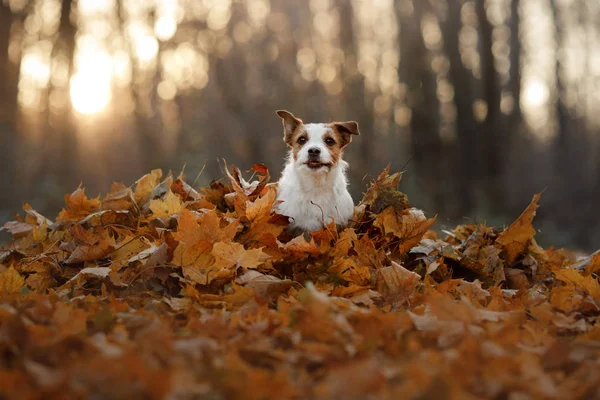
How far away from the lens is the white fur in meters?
4.79

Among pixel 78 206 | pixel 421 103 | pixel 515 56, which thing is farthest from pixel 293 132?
pixel 515 56

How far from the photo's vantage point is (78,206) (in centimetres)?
468

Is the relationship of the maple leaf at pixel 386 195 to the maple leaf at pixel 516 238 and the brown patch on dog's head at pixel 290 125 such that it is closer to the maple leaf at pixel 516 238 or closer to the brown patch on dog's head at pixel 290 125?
the maple leaf at pixel 516 238

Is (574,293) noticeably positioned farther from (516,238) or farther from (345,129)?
(345,129)

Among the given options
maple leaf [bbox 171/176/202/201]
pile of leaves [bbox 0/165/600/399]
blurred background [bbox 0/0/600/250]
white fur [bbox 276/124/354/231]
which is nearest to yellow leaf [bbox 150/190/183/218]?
pile of leaves [bbox 0/165/600/399]

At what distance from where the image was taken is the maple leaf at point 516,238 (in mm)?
4461

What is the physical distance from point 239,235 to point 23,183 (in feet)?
52.7

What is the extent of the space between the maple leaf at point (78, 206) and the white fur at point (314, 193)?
1.42 m

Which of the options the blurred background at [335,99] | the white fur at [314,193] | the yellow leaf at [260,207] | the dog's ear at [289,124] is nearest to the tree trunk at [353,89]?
the blurred background at [335,99]

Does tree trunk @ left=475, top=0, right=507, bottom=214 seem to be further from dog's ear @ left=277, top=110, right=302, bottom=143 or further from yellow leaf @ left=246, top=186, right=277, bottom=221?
yellow leaf @ left=246, top=186, right=277, bottom=221

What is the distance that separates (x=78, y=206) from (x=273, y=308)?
209 centimetres

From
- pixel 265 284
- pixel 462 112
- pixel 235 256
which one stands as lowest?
pixel 265 284

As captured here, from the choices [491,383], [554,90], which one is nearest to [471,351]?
[491,383]

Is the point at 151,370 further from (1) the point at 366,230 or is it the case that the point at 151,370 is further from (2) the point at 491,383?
(1) the point at 366,230
